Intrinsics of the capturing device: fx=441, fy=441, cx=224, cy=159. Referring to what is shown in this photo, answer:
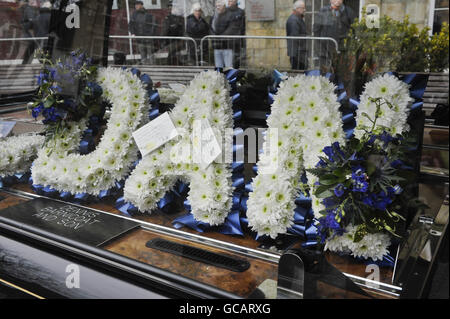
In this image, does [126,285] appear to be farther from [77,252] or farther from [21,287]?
[21,287]

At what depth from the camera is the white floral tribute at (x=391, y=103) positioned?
1.47m

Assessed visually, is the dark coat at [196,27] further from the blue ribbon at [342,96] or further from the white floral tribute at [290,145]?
the blue ribbon at [342,96]

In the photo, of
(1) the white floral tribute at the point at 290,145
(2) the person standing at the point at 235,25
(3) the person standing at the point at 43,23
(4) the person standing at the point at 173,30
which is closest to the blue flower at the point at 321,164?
(1) the white floral tribute at the point at 290,145

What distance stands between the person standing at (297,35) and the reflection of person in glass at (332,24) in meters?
0.07

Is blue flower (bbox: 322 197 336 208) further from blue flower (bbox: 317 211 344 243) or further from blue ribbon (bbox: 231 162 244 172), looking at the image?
blue ribbon (bbox: 231 162 244 172)

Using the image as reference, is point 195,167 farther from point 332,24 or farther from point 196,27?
point 332,24

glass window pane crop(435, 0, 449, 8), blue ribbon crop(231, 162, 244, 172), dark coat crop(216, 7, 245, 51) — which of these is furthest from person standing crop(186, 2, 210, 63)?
glass window pane crop(435, 0, 449, 8)

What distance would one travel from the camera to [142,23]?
206 centimetres

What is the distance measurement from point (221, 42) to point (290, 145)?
1.75 ft

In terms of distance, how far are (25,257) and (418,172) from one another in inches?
57.0

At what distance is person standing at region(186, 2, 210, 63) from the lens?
1879mm

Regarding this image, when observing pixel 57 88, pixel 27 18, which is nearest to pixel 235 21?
pixel 57 88
